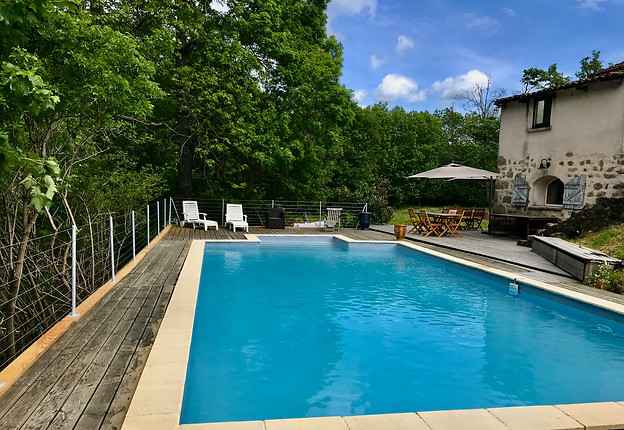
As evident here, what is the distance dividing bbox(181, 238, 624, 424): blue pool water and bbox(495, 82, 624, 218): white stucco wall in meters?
5.49

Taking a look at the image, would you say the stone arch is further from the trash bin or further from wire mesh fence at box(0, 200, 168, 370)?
wire mesh fence at box(0, 200, 168, 370)

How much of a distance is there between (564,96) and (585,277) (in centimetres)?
672

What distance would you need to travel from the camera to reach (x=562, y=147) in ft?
35.8

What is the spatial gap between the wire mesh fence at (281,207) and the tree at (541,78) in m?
15.2

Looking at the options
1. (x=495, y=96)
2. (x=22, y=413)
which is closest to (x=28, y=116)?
(x=22, y=413)

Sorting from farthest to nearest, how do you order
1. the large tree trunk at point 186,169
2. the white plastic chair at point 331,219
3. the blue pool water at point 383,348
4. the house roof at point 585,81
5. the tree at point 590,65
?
the tree at point 590,65, the large tree trunk at point 186,169, the white plastic chair at point 331,219, the house roof at point 585,81, the blue pool water at point 383,348

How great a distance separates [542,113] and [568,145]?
1.36 meters

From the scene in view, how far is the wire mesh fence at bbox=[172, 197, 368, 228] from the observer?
14.5 meters

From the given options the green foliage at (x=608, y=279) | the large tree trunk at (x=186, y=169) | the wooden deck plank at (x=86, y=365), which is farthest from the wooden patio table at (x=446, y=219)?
the wooden deck plank at (x=86, y=365)

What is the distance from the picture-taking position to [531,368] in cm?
→ 383

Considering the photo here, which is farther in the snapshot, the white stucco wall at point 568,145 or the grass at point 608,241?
the white stucco wall at point 568,145

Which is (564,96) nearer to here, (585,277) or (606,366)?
(585,277)

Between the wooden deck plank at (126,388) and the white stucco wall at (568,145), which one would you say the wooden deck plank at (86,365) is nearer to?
the wooden deck plank at (126,388)

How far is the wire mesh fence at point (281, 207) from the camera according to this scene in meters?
14.5
